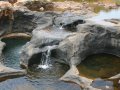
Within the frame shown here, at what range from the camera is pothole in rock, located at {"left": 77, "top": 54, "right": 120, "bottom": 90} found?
19297 millimetres

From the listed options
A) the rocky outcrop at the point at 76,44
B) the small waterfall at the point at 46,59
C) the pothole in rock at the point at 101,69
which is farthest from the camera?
the small waterfall at the point at 46,59

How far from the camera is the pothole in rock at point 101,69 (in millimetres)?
19297

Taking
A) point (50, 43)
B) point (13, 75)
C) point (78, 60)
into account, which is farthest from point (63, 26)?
point (13, 75)

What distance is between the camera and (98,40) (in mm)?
24672

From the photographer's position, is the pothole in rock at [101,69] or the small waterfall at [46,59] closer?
the pothole in rock at [101,69]

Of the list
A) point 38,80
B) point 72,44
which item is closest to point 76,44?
point 72,44

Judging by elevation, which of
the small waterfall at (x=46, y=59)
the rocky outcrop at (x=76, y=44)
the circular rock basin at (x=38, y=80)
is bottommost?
the circular rock basin at (x=38, y=80)

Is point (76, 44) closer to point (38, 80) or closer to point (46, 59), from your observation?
point (46, 59)

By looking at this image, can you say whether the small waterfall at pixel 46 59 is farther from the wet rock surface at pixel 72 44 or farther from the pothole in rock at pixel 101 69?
the pothole in rock at pixel 101 69

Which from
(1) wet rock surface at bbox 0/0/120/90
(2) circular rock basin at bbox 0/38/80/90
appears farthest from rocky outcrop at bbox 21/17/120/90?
(2) circular rock basin at bbox 0/38/80/90

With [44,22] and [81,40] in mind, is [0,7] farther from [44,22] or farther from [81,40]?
[81,40]

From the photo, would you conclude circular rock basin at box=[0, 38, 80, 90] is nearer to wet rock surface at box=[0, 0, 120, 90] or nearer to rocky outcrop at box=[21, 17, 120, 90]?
wet rock surface at box=[0, 0, 120, 90]

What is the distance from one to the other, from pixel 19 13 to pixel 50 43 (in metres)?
7.68

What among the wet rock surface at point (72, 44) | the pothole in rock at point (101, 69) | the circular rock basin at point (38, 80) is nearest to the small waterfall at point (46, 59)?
the wet rock surface at point (72, 44)
